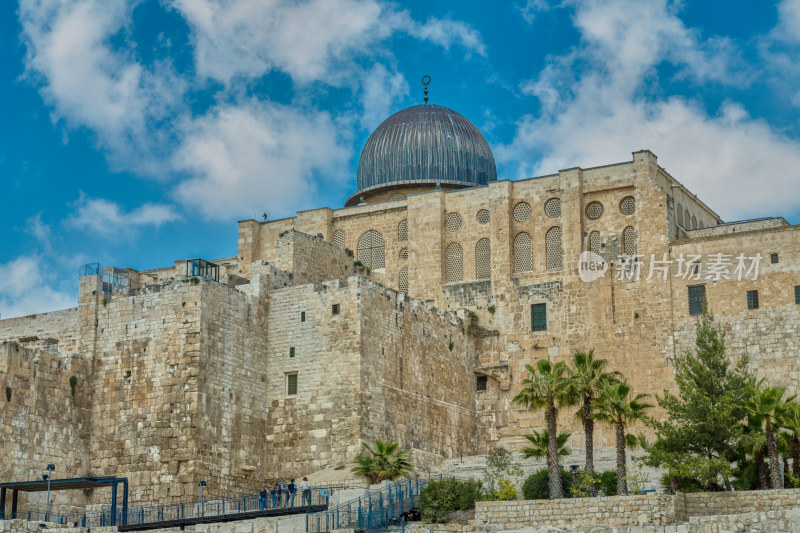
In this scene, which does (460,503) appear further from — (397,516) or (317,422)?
(317,422)

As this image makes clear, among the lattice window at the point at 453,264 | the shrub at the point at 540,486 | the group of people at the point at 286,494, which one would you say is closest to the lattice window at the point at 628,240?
the lattice window at the point at 453,264

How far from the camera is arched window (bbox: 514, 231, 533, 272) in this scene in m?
49.3

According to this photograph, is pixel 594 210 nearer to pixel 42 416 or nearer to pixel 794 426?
pixel 794 426

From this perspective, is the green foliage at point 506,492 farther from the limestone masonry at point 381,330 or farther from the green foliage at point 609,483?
the limestone masonry at point 381,330

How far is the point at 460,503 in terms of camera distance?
1358 inches

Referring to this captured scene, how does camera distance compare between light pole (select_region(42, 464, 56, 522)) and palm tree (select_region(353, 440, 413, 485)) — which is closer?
light pole (select_region(42, 464, 56, 522))

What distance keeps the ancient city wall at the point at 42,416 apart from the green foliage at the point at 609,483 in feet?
54.6

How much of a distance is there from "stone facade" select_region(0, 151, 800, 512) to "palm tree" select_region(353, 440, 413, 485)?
305 cm

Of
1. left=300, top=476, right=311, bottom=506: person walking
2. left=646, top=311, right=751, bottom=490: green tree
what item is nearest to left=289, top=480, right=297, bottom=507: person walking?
left=300, top=476, right=311, bottom=506: person walking

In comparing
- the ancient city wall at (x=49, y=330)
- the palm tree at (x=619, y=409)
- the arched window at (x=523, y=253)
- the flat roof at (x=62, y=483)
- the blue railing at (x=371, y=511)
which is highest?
the arched window at (x=523, y=253)

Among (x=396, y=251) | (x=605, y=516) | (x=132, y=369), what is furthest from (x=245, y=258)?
(x=605, y=516)

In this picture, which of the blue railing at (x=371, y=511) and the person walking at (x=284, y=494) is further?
the person walking at (x=284, y=494)

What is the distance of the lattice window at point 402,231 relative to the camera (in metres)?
51.9

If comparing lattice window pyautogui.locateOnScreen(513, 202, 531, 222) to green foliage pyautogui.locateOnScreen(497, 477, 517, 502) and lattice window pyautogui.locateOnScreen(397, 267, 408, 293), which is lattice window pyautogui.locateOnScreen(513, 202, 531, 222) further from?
green foliage pyautogui.locateOnScreen(497, 477, 517, 502)
